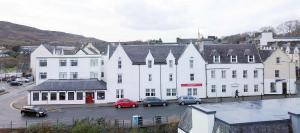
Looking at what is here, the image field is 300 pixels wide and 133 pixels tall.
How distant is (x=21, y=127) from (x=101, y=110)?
1244cm

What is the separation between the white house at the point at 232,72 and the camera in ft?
182

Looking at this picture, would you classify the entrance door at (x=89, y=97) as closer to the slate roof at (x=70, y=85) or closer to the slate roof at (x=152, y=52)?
the slate roof at (x=70, y=85)

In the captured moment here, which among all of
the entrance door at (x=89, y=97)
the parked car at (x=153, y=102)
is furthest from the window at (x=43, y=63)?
the parked car at (x=153, y=102)

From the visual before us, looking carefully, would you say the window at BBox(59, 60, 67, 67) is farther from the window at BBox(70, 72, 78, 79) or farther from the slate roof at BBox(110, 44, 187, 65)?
the slate roof at BBox(110, 44, 187, 65)

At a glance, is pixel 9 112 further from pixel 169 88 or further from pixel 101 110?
pixel 169 88

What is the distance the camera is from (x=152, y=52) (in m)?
55.5

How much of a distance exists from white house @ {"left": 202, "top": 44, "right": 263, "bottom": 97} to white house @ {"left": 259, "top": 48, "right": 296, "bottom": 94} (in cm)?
108

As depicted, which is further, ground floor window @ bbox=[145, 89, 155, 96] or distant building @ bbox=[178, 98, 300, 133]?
ground floor window @ bbox=[145, 89, 155, 96]

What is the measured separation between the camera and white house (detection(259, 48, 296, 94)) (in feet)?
186

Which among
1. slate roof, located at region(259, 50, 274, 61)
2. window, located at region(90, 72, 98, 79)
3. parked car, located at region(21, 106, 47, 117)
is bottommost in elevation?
parked car, located at region(21, 106, 47, 117)

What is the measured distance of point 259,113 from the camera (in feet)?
66.6

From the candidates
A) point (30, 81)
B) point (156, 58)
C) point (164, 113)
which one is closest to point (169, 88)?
point (156, 58)

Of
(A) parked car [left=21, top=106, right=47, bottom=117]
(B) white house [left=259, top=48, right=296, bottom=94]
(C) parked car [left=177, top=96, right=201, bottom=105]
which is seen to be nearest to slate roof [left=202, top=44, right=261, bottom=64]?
(B) white house [left=259, top=48, right=296, bottom=94]

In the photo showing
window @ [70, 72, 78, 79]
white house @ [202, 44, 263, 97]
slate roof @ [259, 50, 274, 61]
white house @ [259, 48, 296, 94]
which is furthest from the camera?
slate roof @ [259, 50, 274, 61]
